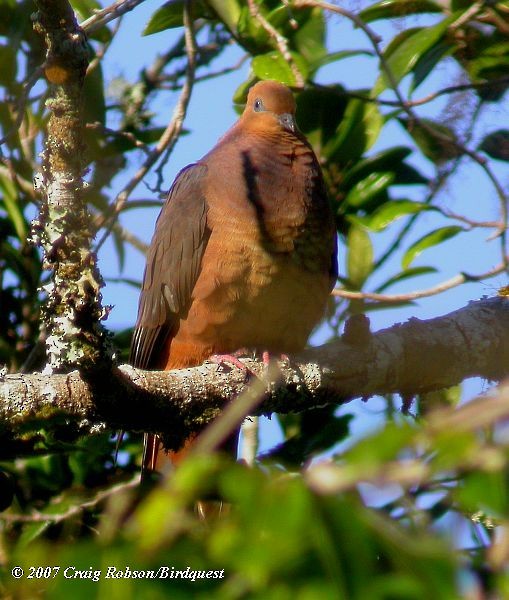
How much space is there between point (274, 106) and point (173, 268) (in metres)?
0.91

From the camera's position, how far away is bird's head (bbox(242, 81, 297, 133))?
12.9ft

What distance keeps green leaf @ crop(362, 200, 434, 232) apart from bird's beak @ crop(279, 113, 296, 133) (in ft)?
1.92

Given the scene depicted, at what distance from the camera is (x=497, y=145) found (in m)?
4.07

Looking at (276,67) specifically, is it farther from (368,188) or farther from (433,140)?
(433,140)

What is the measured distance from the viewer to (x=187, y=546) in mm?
964

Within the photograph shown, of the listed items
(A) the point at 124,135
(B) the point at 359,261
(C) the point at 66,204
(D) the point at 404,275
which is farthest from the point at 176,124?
(C) the point at 66,204

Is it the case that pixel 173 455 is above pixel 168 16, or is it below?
below

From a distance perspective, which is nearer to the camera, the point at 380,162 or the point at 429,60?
the point at 429,60

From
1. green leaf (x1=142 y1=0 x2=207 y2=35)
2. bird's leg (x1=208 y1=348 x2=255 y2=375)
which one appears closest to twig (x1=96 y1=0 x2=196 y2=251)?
green leaf (x1=142 y1=0 x2=207 y2=35)

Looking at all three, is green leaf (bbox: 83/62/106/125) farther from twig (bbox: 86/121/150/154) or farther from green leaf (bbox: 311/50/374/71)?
green leaf (bbox: 311/50/374/71)

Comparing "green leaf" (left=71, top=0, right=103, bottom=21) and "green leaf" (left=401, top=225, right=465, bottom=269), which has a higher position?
"green leaf" (left=71, top=0, right=103, bottom=21)

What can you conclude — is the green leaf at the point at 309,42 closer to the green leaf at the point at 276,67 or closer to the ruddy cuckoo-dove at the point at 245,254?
the green leaf at the point at 276,67

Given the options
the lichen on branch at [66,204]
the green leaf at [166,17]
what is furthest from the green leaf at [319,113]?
the lichen on branch at [66,204]

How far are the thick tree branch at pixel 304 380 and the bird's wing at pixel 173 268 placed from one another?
60 cm
